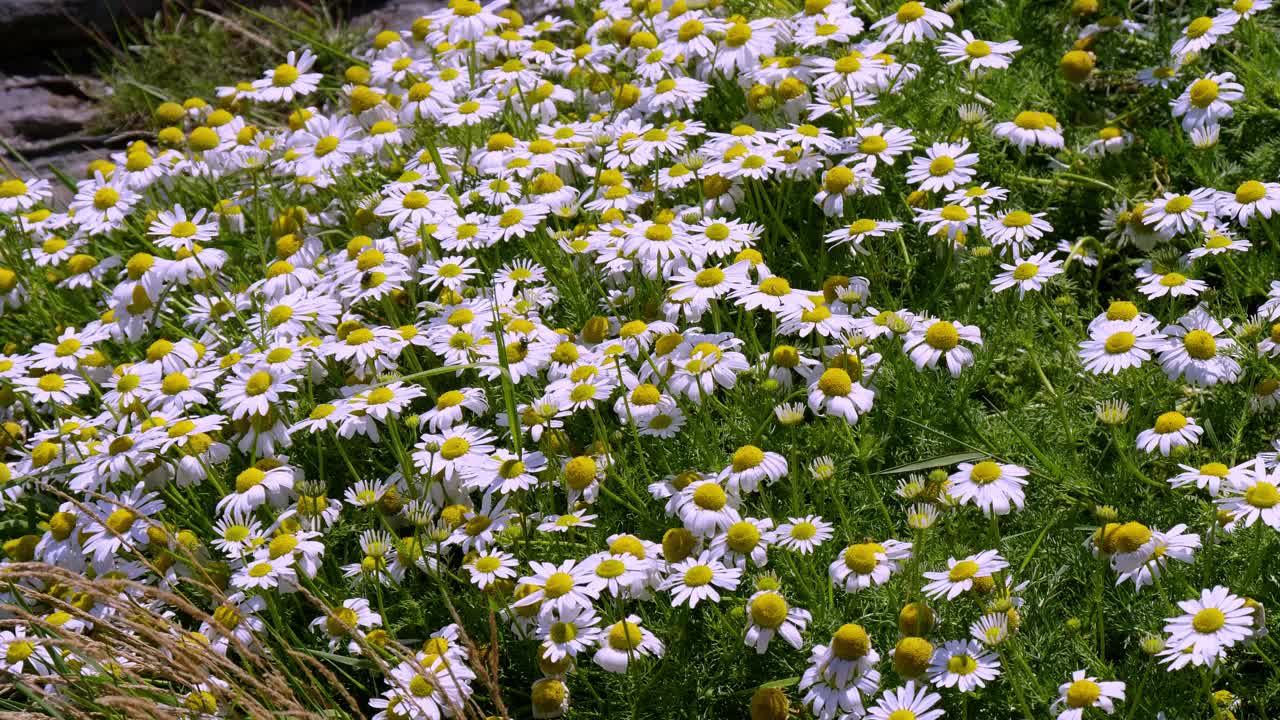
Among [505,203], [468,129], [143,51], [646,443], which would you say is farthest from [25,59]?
[646,443]

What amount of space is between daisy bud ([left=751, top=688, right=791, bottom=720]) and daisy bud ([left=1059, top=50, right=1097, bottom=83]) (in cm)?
245

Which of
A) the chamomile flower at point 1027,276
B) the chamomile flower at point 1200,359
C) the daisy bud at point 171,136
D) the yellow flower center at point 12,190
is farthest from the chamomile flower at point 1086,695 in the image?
the yellow flower center at point 12,190

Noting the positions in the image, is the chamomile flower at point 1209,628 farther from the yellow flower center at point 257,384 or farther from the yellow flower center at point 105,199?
the yellow flower center at point 105,199

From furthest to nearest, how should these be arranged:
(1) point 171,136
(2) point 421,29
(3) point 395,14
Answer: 1. (3) point 395,14
2. (2) point 421,29
3. (1) point 171,136

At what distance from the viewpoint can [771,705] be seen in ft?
8.46

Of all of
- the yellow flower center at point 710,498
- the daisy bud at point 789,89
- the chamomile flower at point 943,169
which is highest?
the daisy bud at point 789,89

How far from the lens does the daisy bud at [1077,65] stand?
13.2 feet

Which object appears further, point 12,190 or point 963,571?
point 12,190

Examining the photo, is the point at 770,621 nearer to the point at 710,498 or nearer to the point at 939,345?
the point at 710,498

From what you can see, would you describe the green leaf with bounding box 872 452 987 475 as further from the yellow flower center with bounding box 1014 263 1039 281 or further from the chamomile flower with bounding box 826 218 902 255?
the chamomile flower with bounding box 826 218 902 255

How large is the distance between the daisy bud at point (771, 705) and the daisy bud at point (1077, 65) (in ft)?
8.03

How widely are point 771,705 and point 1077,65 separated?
2.48 meters

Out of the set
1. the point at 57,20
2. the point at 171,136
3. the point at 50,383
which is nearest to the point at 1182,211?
the point at 50,383

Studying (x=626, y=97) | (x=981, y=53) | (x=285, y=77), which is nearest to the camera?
(x=981, y=53)
